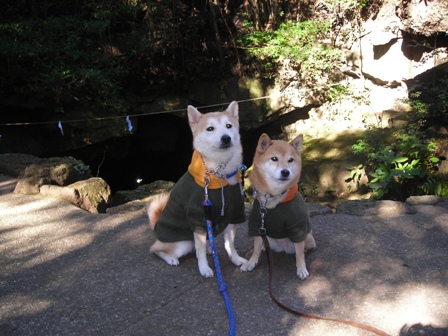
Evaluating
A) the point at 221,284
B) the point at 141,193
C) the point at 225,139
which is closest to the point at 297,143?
the point at 225,139

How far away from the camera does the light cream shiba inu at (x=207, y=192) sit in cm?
281

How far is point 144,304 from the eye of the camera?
2.59 meters

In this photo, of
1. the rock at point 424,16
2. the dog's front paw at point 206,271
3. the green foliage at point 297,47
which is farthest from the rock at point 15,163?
the rock at point 424,16

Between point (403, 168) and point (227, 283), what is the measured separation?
12.8 ft

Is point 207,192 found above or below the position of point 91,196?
above

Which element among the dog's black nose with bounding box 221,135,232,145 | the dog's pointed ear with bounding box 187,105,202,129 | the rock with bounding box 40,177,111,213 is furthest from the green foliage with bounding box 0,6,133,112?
the dog's black nose with bounding box 221,135,232,145

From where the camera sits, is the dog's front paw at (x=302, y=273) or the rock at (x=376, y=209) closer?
the dog's front paw at (x=302, y=273)

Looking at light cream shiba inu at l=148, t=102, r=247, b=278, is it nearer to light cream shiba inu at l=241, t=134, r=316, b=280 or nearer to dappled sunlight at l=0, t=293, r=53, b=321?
light cream shiba inu at l=241, t=134, r=316, b=280

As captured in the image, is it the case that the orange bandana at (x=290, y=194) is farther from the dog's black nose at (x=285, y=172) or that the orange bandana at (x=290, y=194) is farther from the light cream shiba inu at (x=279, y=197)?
the dog's black nose at (x=285, y=172)

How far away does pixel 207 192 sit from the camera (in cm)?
281

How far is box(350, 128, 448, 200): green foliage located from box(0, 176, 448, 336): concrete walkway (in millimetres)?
1563

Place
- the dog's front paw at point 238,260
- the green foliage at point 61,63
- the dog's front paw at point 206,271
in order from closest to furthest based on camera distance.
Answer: the dog's front paw at point 206,271, the dog's front paw at point 238,260, the green foliage at point 61,63

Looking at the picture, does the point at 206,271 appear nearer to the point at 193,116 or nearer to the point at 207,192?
the point at 207,192

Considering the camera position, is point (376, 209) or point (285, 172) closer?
Result: point (285, 172)
